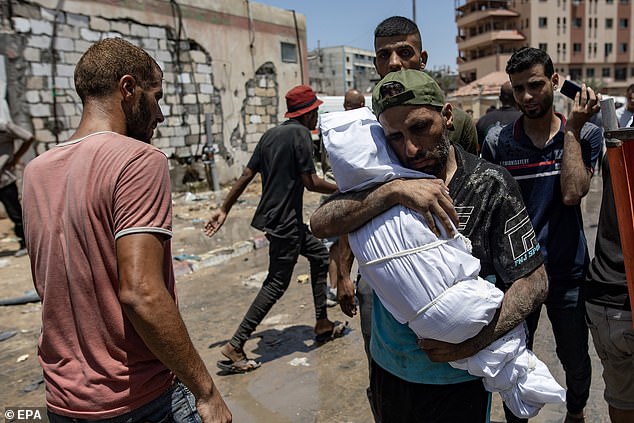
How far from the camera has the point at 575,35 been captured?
5719 cm

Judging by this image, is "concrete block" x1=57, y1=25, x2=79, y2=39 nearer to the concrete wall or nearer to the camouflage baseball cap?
the concrete wall

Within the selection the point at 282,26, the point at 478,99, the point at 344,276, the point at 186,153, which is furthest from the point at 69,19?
the point at 478,99

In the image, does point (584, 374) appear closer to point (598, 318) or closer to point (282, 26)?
point (598, 318)

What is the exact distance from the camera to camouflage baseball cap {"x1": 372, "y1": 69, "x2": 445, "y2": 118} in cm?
143

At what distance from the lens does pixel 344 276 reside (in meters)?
2.30

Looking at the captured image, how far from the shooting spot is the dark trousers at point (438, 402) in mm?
1529

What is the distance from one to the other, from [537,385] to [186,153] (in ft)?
35.7

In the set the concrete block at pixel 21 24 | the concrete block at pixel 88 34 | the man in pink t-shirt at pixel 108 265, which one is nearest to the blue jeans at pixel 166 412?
the man in pink t-shirt at pixel 108 265

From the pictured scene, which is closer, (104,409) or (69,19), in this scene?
(104,409)

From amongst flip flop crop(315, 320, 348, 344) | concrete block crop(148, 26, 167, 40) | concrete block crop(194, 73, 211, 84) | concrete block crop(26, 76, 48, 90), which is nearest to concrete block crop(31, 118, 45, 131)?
concrete block crop(26, 76, 48, 90)

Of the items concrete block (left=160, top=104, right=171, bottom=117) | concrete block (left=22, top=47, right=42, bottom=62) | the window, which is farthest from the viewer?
the window

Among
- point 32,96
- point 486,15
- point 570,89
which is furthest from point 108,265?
point 486,15

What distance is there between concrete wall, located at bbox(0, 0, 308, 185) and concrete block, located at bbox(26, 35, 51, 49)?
18 mm

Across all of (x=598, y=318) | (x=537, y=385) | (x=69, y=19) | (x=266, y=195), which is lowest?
(x=598, y=318)
